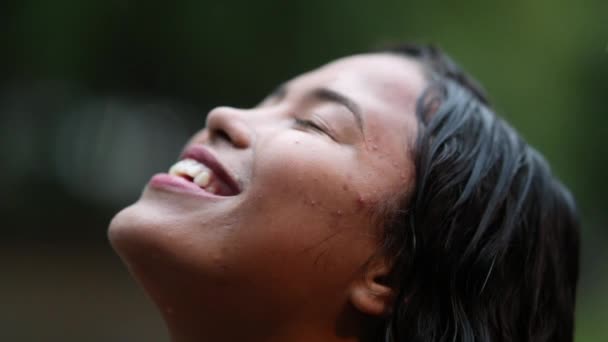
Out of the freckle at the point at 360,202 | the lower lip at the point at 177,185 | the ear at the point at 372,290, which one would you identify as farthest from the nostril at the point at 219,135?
the ear at the point at 372,290

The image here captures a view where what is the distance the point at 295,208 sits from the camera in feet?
5.19

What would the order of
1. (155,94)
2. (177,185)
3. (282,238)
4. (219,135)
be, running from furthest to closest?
(155,94), (219,135), (177,185), (282,238)

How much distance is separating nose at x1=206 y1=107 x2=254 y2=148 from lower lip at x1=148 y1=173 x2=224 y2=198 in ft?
0.52

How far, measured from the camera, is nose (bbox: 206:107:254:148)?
174cm

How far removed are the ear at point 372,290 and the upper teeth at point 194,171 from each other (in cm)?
48

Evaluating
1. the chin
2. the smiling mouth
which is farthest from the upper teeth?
the chin

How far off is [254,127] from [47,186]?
A: 18.3 ft

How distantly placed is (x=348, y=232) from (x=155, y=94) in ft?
16.2

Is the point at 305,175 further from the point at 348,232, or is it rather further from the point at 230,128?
the point at 230,128

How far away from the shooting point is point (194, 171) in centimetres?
178

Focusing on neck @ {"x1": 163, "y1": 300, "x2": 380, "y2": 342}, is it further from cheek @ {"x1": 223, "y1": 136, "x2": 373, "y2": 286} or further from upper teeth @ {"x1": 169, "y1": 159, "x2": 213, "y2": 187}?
upper teeth @ {"x1": 169, "y1": 159, "x2": 213, "y2": 187}

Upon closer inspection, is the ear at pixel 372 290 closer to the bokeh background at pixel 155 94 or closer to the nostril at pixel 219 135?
the nostril at pixel 219 135

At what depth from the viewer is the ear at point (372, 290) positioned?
163 centimetres

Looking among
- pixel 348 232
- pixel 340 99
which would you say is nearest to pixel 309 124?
pixel 340 99
